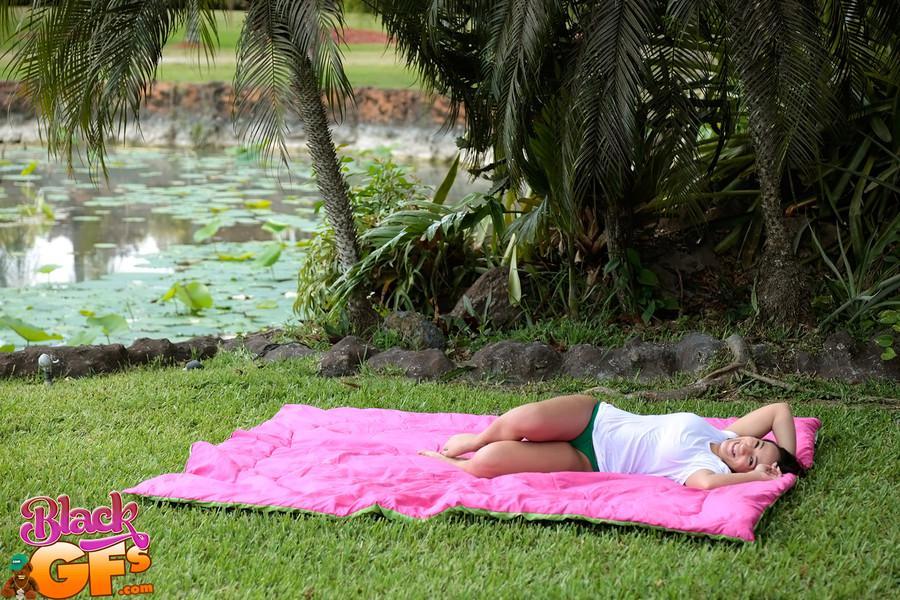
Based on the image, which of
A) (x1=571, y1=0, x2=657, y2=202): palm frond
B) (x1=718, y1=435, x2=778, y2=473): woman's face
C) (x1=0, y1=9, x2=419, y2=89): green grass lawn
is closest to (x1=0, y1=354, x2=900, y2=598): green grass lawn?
(x1=718, y1=435, x2=778, y2=473): woman's face

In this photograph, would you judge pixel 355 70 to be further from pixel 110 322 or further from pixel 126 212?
pixel 110 322

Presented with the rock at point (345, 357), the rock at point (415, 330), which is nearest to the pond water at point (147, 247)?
the rock at point (415, 330)

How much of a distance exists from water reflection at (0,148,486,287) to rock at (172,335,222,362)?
2741 millimetres

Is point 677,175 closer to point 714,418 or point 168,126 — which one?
point 714,418

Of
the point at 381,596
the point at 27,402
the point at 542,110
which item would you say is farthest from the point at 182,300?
the point at 381,596

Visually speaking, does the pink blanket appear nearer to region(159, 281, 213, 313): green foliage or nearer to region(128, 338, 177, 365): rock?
region(128, 338, 177, 365): rock

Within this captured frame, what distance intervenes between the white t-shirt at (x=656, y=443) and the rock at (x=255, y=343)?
3.09 m

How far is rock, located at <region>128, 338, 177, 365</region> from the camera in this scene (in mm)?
6246

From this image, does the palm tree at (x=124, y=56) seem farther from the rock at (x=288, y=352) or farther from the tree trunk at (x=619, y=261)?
the tree trunk at (x=619, y=261)

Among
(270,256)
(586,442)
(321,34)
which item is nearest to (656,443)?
(586,442)

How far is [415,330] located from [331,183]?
1.12 meters

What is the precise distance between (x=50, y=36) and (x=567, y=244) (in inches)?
142

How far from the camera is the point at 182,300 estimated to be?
820 cm

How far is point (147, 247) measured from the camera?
11.2m
